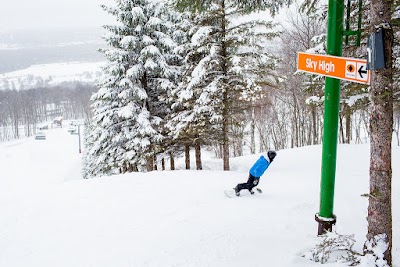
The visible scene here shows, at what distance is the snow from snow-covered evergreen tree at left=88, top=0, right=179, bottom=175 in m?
4.85

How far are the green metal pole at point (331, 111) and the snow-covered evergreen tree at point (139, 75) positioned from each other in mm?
12329

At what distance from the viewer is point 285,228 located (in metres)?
5.66

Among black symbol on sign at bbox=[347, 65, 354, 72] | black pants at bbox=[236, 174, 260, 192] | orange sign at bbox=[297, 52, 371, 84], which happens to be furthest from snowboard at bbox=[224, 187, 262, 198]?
black symbol on sign at bbox=[347, 65, 354, 72]

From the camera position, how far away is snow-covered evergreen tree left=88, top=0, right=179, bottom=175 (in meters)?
15.7

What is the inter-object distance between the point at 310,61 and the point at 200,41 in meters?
9.42

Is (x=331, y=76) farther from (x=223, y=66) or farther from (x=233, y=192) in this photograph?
(x=223, y=66)

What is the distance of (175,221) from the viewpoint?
648 centimetres

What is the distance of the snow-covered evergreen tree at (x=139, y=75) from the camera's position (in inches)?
619

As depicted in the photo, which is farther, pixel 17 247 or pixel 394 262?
pixel 17 247

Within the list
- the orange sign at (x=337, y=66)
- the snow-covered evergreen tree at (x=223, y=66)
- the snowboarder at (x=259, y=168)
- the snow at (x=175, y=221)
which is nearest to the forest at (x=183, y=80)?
the snow-covered evergreen tree at (x=223, y=66)

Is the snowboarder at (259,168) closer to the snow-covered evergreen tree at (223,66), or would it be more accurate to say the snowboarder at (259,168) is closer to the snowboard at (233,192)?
the snowboard at (233,192)

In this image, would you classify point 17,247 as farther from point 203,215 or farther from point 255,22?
point 255,22

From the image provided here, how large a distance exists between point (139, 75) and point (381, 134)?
46.7ft

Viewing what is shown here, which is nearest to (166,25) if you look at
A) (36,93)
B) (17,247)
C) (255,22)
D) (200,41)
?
(200,41)
